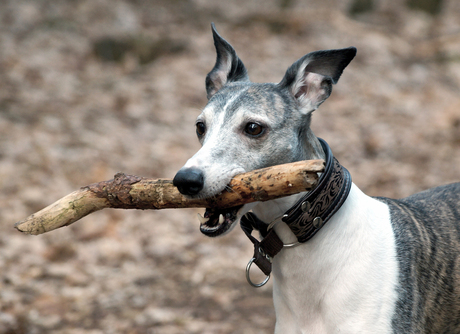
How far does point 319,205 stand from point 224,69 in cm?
153

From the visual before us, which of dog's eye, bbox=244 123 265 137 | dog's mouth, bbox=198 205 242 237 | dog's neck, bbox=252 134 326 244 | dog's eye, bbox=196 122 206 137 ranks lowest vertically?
dog's neck, bbox=252 134 326 244

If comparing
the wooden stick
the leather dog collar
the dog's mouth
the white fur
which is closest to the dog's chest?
the white fur

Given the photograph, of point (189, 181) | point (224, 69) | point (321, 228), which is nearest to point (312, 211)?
point (321, 228)

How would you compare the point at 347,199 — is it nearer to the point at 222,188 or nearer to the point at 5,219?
the point at 222,188

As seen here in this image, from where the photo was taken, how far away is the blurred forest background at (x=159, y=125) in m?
5.00

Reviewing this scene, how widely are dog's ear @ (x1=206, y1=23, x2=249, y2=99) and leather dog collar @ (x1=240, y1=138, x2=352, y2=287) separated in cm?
123

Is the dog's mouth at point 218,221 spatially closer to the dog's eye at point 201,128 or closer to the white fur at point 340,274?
the white fur at point 340,274

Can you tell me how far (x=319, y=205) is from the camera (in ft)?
8.39

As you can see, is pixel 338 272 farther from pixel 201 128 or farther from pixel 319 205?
pixel 201 128

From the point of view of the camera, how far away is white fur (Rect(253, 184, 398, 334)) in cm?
258

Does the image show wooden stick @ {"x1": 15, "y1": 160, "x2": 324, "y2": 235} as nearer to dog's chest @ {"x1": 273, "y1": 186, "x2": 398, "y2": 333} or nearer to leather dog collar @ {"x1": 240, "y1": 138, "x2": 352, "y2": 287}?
leather dog collar @ {"x1": 240, "y1": 138, "x2": 352, "y2": 287}

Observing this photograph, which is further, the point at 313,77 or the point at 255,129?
the point at 313,77

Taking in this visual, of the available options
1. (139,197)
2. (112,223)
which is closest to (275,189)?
(139,197)

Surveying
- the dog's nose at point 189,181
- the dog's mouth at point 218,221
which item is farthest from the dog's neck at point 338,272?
the dog's nose at point 189,181
